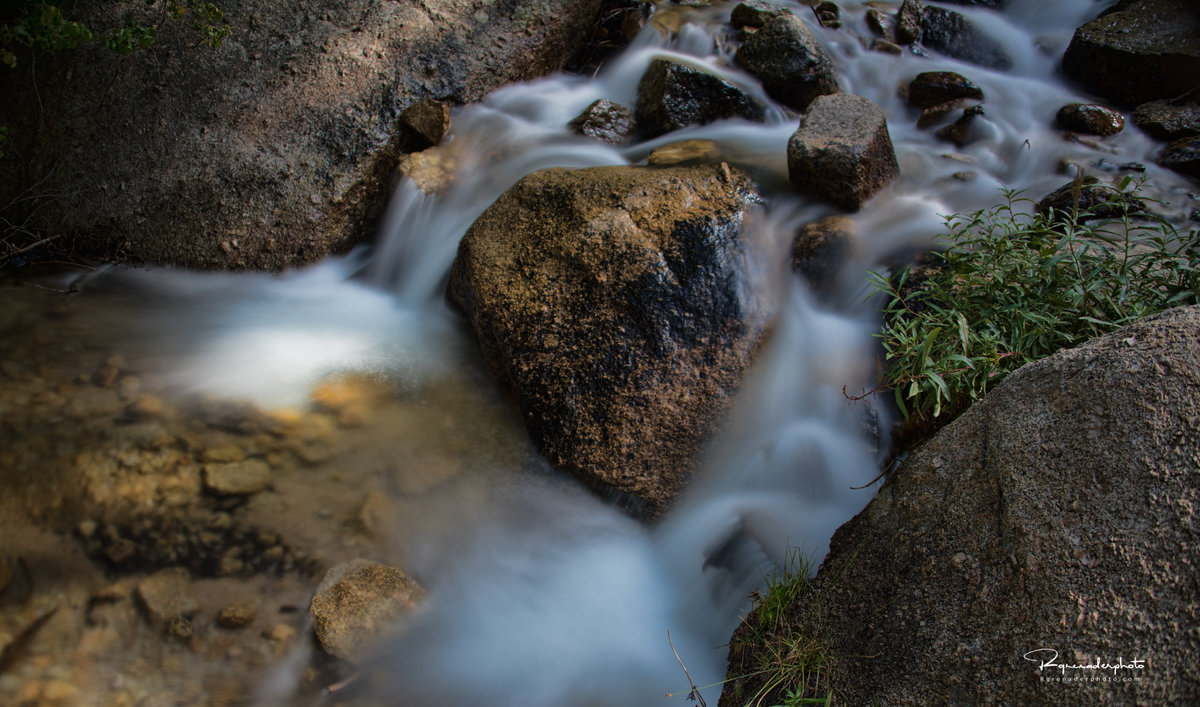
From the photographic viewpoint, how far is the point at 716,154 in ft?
14.7

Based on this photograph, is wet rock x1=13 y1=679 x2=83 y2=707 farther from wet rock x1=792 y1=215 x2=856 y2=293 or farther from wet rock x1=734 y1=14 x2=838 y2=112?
wet rock x1=734 y1=14 x2=838 y2=112

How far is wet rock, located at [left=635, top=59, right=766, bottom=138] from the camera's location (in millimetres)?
5121

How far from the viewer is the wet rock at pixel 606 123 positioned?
16.8ft

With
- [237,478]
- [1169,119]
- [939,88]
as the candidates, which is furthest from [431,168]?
[1169,119]

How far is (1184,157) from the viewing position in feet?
16.5

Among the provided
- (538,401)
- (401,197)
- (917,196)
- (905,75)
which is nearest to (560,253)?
(538,401)

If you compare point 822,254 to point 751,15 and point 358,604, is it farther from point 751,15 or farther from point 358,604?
point 751,15

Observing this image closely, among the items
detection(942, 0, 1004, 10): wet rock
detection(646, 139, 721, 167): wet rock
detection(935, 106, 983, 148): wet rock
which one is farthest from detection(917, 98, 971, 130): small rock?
detection(942, 0, 1004, 10): wet rock

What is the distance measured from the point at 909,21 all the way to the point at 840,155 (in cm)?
404

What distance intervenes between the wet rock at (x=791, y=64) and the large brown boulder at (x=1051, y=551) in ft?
13.5

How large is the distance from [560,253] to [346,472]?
4.78 ft

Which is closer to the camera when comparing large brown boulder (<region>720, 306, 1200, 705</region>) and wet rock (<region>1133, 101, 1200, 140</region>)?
large brown boulder (<region>720, 306, 1200, 705</region>)

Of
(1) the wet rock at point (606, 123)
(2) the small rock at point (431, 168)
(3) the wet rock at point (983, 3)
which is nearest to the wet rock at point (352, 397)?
(2) the small rock at point (431, 168)

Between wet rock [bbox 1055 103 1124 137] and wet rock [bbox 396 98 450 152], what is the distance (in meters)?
5.20
